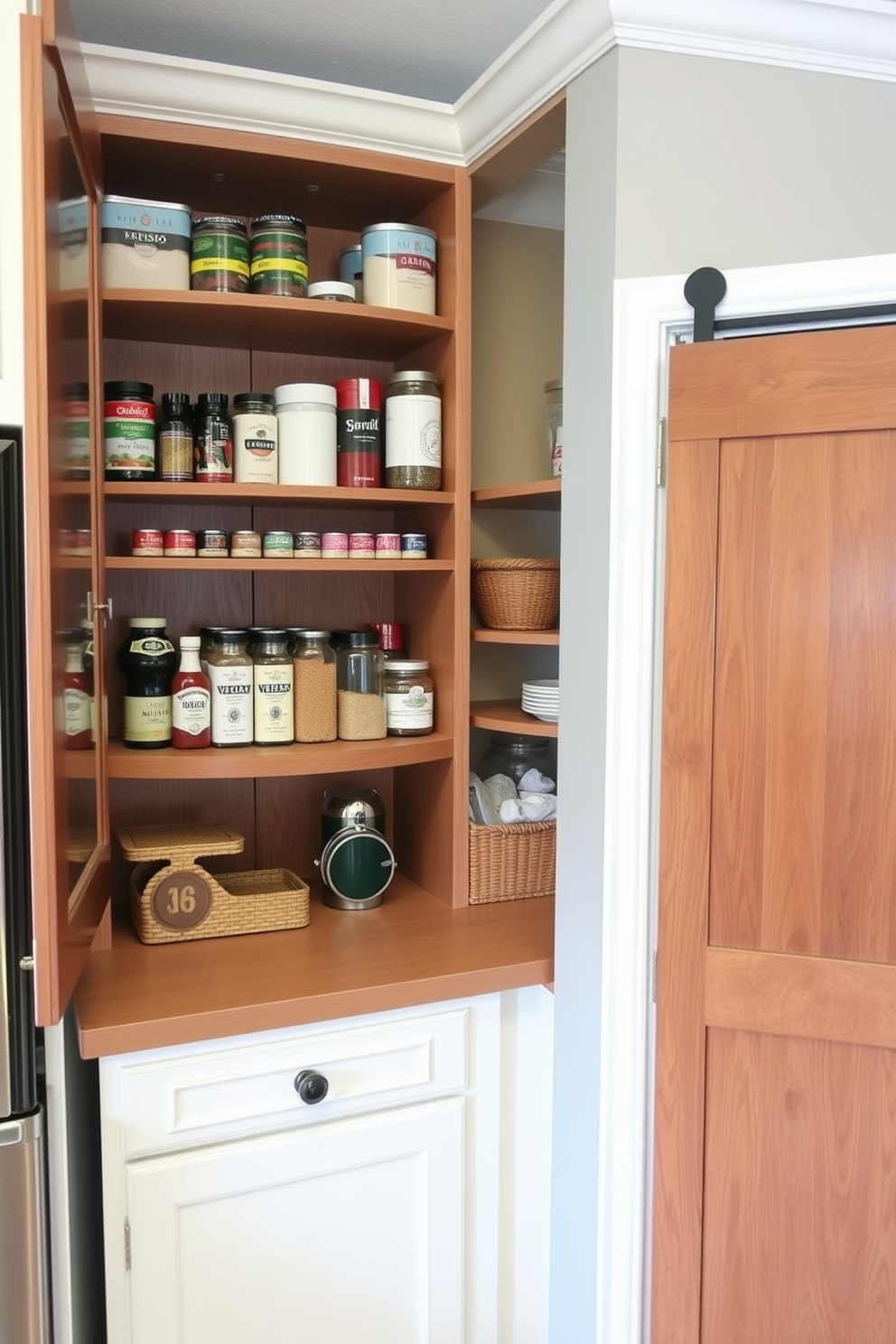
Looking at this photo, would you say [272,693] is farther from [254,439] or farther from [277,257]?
[277,257]

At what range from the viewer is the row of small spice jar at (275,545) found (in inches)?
67.2

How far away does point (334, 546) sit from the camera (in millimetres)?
1801

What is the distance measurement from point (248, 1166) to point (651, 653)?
918mm

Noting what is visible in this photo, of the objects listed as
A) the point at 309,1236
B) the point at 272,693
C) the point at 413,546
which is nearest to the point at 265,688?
the point at 272,693

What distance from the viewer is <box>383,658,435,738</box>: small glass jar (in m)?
1.89

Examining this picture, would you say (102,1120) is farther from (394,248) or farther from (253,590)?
(394,248)

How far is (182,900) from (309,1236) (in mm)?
541

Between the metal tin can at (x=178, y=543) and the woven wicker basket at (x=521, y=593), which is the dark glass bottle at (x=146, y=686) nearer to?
the metal tin can at (x=178, y=543)

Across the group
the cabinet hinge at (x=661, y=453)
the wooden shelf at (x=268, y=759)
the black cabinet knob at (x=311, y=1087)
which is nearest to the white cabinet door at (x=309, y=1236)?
the black cabinet knob at (x=311, y=1087)

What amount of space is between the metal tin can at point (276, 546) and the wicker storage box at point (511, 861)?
595mm

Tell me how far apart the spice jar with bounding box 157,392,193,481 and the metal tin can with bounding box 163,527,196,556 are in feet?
0.29

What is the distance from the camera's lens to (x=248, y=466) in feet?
5.70

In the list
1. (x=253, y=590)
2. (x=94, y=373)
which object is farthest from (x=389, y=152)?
(x=253, y=590)

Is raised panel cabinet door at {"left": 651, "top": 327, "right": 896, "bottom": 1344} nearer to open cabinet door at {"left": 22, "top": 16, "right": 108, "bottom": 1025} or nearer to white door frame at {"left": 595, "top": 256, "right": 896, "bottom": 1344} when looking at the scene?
white door frame at {"left": 595, "top": 256, "right": 896, "bottom": 1344}
